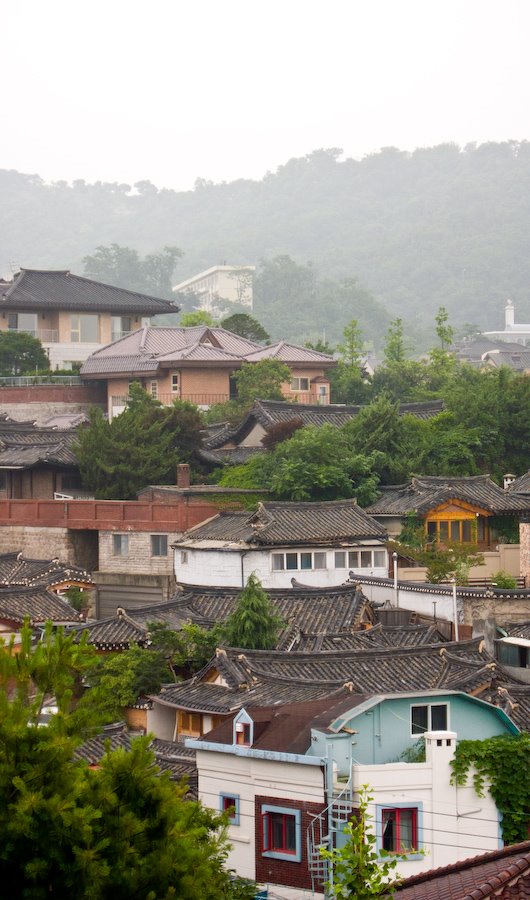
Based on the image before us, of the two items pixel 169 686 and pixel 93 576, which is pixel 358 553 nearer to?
pixel 93 576

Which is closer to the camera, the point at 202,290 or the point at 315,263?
the point at 202,290

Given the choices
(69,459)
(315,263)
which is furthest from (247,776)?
(315,263)

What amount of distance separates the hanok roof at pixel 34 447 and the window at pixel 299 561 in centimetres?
1020

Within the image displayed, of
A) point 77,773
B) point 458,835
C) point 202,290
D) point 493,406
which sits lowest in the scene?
point 458,835

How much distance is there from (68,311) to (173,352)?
8144 millimetres

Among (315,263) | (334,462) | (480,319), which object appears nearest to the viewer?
(334,462)

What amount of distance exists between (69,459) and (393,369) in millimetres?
18033

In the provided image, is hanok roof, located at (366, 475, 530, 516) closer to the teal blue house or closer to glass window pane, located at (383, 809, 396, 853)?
the teal blue house

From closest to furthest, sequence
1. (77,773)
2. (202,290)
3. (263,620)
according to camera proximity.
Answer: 1. (77,773)
2. (263,620)
3. (202,290)

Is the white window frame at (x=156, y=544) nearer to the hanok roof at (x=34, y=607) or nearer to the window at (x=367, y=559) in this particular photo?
the window at (x=367, y=559)

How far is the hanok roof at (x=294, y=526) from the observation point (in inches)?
1641

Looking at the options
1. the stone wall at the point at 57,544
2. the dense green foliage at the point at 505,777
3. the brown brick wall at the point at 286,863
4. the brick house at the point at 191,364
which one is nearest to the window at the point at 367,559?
the stone wall at the point at 57,544

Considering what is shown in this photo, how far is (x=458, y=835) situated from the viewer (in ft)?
71.0

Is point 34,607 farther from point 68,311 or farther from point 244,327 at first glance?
point 244,327
